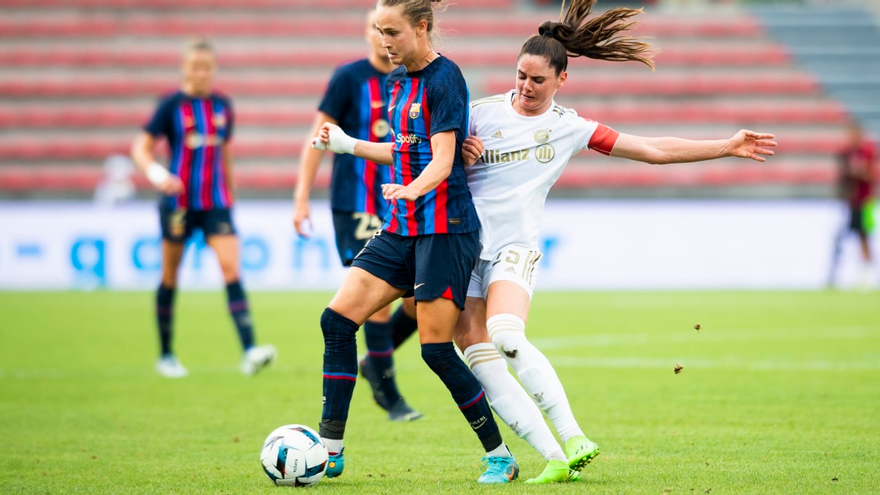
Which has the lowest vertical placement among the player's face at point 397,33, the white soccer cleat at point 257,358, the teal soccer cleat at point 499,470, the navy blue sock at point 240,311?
the white soccer cleat at point 257,358

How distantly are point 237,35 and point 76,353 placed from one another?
664 inches

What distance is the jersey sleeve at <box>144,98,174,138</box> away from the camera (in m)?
8.94

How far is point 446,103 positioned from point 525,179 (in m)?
0.54

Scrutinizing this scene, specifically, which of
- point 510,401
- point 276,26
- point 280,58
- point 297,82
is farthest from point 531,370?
point 276,26

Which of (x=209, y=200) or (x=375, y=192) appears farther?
(x=209, y=200)

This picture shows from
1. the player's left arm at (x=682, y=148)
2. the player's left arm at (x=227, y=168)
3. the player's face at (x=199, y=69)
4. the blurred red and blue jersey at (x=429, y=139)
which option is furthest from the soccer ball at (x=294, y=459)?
the player's face at (x=199, y=69)

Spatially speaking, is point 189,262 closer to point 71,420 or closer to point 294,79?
point 294,79

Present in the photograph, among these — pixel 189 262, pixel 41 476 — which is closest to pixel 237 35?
pixel 189 262

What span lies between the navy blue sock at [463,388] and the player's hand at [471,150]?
774 mm

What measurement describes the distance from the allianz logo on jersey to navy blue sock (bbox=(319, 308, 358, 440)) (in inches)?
36.2

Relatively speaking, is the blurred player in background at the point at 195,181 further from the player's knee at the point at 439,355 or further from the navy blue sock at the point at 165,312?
the player's knee at the point at 439,355

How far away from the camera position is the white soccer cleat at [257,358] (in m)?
8.59

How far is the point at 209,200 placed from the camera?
889 cm

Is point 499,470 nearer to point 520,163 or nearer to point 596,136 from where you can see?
point 520,163
